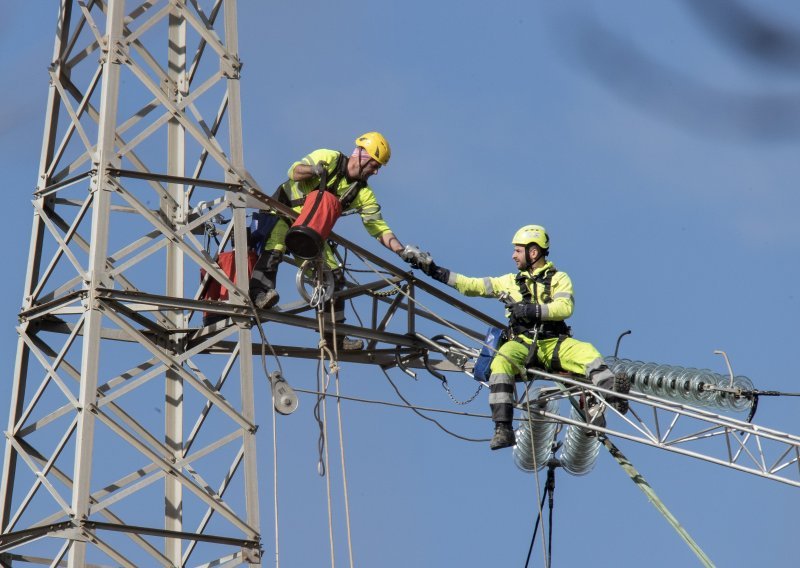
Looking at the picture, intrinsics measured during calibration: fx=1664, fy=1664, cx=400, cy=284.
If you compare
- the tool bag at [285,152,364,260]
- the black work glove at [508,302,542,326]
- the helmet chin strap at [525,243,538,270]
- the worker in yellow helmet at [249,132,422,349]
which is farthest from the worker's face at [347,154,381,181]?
the black work glove at [508,302,542,326]

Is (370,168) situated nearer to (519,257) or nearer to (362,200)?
(362,200)

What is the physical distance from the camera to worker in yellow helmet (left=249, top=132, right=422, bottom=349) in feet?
60.1

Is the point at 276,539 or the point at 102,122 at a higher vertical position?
the point at 102,122

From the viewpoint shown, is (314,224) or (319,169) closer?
(314,224)

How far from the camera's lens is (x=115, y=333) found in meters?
17.7

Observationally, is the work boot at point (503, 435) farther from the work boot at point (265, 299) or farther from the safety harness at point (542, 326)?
the work boot at point (265, 299)

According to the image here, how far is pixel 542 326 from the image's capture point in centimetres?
1864

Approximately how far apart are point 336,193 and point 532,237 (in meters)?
2.26

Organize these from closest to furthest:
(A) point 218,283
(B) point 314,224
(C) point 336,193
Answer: (B) point 314,224 < (A) point 218,283 < (C) point 336,193

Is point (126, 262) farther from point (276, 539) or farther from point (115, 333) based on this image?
point (276, 539)

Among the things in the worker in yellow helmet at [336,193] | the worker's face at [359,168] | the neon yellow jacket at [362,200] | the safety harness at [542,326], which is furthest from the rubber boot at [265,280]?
the safety harness at [542,326]

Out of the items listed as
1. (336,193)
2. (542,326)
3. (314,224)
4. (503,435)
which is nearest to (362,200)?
(336,193)

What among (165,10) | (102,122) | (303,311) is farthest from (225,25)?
(303,311)

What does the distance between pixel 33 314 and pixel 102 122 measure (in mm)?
2113
